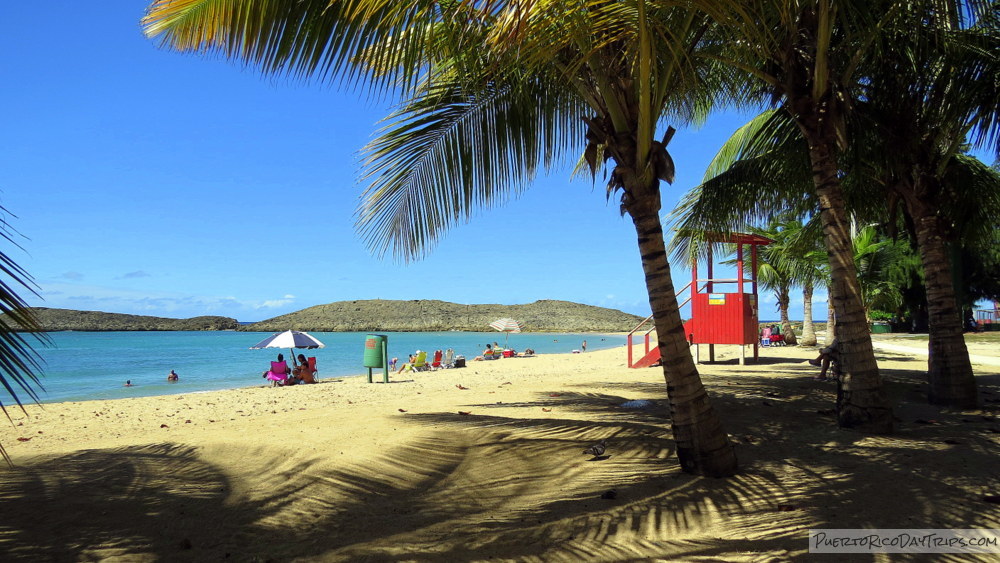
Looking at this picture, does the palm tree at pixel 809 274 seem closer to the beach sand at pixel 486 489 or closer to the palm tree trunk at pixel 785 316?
the palm tree trunk at pixel 785 316

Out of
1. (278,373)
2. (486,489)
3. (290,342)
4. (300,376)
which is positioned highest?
(290,342)

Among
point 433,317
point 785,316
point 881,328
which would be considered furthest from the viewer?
point 433,317

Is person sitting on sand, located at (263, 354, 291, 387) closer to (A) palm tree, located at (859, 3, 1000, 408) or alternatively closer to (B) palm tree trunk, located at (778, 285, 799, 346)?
(A) palm tree, located at (859, 3, 1000, 408)

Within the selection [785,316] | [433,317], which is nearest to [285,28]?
[785,316]

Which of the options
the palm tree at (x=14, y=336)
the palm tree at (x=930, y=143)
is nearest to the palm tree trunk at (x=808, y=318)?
the palm tree at (x=930, y=143)

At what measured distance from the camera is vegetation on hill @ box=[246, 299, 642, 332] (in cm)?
10169

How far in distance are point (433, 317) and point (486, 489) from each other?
10089 centimetres

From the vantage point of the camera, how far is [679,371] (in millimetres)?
4547

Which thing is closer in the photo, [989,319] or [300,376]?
[300,376]

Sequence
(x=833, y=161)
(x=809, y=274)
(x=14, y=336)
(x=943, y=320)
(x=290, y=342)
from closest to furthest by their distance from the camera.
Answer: (x=14, y=336) → (x=833, y=161) → (x=943, y=320) → (x=290, y=342) → (x=809, y=274)

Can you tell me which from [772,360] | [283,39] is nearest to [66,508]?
[283,39]

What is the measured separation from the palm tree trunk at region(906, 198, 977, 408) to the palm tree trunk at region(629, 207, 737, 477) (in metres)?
4.93

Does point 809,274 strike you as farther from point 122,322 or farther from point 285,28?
point 122,322

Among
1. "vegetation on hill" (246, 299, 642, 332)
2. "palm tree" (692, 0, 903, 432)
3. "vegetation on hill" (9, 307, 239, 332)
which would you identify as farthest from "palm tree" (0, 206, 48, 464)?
"vegetation on hill" (9, 307, 239, 332)
